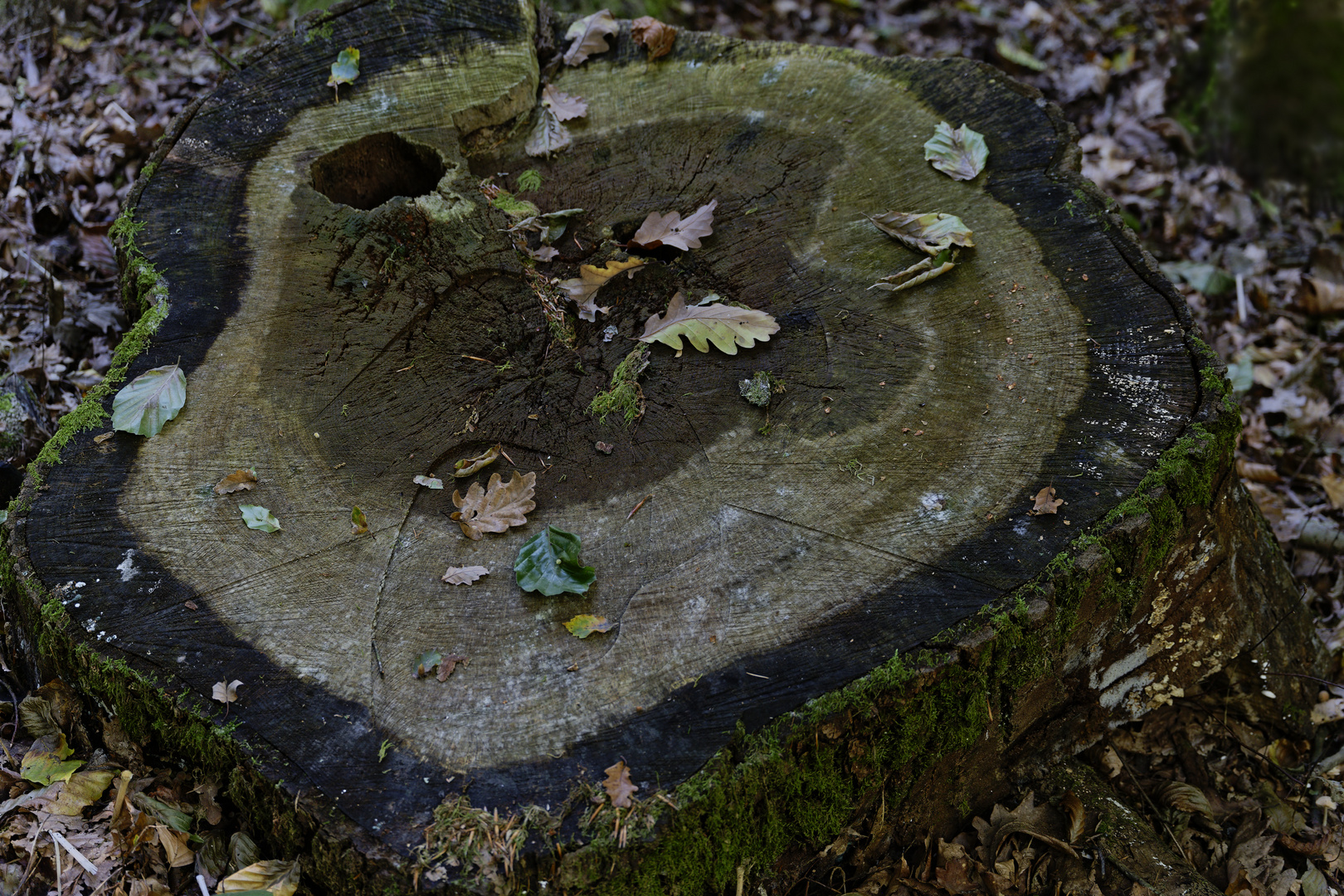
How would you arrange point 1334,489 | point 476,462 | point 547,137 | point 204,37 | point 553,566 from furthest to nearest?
point 204,37 → point 1334,489 → point 547,137 → point 476,462 → point 553,566

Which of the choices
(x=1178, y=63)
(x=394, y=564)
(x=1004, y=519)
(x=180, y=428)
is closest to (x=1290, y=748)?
(x=1004, y=519)

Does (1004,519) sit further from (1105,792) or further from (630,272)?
(630,272)

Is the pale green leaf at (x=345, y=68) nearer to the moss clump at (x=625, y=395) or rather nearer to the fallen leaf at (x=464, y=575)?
the moss clump at (x=625, y=395)

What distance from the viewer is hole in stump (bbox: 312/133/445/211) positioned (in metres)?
2.99

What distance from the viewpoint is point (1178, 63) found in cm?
523

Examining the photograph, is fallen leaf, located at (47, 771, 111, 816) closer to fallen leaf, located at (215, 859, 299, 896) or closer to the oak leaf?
fallen leaf, located at (215, 859, 299, 896)

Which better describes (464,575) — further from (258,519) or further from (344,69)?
(344,69)

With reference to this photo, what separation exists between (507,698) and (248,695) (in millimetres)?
531

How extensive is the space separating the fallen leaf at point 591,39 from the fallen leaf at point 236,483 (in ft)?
6.30

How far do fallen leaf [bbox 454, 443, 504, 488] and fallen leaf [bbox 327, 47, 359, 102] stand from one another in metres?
1.61

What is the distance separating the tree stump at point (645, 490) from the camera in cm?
178

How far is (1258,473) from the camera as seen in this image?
11.7 ft

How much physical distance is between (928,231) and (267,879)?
91.1 inches

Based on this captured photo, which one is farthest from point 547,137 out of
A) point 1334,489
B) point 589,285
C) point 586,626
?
point 1334,489
